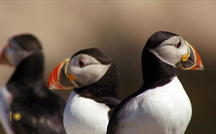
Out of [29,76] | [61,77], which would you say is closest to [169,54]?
[61,77]

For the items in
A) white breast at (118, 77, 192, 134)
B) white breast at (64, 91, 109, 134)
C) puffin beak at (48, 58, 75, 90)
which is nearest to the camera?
white breast at (118, 77, 192, 134)

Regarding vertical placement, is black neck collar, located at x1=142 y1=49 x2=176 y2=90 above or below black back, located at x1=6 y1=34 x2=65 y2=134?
above

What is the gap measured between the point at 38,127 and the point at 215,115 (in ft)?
15.0

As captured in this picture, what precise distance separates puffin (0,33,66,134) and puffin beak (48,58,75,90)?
92 centimetres

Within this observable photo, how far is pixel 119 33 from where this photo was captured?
1439 cm

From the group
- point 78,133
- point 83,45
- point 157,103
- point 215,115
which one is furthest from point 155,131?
point 83,45

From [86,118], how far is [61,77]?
0.56 m

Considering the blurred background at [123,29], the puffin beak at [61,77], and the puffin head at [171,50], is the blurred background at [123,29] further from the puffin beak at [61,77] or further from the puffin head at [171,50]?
the puffin head at [171,50]

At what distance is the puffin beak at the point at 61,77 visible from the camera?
8180mm

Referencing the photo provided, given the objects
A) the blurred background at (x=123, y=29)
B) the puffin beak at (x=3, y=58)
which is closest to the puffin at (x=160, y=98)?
the puffin beak at (x=3, y=58)

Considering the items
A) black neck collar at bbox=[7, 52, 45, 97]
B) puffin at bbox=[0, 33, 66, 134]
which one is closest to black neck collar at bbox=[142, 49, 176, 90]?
puffin at bbox=[0, 33, 66, 134]

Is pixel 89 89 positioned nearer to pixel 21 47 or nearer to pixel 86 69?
pixel 86 69

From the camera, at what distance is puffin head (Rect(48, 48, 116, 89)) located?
26.4ft

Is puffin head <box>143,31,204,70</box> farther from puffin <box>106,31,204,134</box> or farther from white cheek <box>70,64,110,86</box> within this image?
white cheek <box>70,64,110,86</box>
